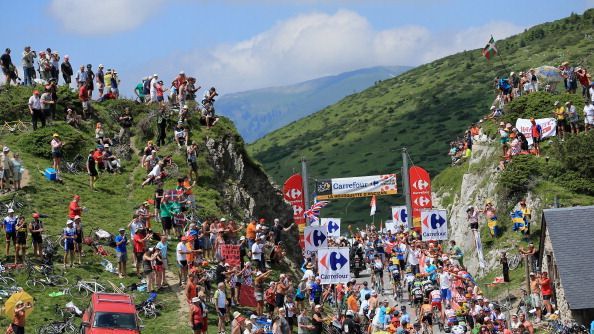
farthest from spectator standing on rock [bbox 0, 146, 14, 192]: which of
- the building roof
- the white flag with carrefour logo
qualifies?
the building roof

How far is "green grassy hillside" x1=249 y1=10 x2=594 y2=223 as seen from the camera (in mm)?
150375

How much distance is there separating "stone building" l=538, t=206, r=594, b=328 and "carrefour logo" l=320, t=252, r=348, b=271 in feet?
25.7

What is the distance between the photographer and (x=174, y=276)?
33000mm

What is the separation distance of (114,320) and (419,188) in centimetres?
2980

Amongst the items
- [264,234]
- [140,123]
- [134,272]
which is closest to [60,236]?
[134,272]

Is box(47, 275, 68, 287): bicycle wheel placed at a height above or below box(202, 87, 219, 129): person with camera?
below

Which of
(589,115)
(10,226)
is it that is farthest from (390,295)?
(10,226)

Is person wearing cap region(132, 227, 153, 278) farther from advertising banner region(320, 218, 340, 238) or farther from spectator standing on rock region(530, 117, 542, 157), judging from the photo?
spectator standing on rock region(530, 117, 542, 157)

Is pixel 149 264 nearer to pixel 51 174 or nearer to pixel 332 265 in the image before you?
pixel 332 265

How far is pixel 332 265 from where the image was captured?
113ft

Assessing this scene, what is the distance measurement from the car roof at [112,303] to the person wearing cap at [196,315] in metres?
1.71

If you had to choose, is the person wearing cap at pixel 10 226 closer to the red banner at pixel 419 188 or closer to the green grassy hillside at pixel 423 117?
the red banner at pixel 419 188

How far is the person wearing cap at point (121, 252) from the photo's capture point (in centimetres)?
3144

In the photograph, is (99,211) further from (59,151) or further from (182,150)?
(182,150)
